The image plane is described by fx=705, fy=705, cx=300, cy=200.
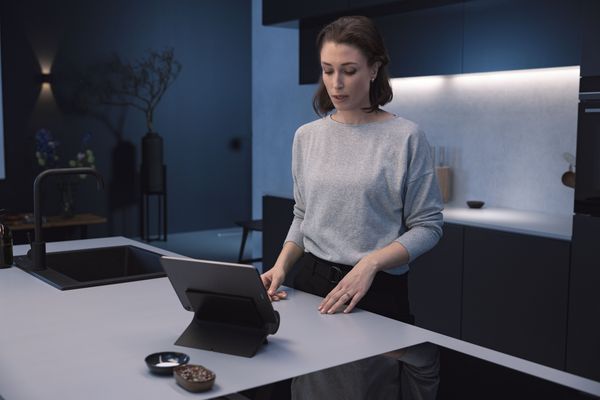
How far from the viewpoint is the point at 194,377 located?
4.33ft

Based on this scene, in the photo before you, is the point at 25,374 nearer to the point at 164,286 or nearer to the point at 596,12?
the point at 164,286

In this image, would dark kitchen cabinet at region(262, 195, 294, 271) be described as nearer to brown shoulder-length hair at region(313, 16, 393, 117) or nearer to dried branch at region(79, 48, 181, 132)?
brown shoulder-length hair at region(313, 16, 393, 117)

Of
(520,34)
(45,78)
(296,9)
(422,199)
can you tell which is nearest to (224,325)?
(422,199)

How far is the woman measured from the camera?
189 centimetres

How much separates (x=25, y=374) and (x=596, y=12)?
8.58ft

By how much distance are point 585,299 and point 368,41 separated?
173 centimetres

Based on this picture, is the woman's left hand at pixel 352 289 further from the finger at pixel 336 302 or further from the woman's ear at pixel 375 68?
the woman's ear at pixel 375 68

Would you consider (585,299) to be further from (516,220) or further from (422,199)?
(422,199)

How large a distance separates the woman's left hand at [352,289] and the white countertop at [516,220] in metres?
1.62

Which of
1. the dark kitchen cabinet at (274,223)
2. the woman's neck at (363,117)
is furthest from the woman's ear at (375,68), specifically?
the dark kitchen cabinet at (274,223)

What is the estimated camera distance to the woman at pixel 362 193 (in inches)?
74.5

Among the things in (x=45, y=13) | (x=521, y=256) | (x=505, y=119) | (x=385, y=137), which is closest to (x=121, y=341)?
(x=385, y=137)

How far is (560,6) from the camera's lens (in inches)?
131

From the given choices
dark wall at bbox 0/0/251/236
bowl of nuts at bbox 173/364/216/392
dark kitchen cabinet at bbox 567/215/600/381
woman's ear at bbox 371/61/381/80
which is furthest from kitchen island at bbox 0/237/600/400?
dark wall at bbox 0/0/251/236
